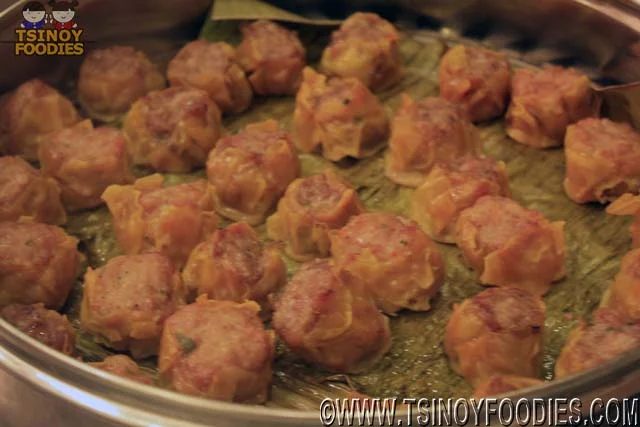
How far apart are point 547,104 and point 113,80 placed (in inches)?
65.1

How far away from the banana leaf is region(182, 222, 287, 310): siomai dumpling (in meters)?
0.19

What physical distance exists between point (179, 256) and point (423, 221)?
0.84m

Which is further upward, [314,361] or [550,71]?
[550,71]

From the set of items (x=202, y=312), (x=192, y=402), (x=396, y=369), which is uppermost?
(x=192, y=402)

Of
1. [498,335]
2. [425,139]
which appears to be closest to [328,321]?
[498,335]

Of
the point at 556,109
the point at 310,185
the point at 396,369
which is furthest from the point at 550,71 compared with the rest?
the point at 396,369

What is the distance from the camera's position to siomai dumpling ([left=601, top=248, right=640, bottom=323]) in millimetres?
2412

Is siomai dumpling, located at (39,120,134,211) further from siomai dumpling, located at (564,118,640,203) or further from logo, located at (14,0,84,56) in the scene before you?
siomai dumpling, located at (564,118,640,203)

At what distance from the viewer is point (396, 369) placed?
2.45 m

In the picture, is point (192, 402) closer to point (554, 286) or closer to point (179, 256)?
point (179, 256)

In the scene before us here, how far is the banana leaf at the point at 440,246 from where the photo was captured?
242cm

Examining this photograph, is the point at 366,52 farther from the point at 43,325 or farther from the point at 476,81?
the point at 43,325

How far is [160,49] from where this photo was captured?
11.8ft

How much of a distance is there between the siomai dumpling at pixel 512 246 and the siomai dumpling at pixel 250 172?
0.66 meters
